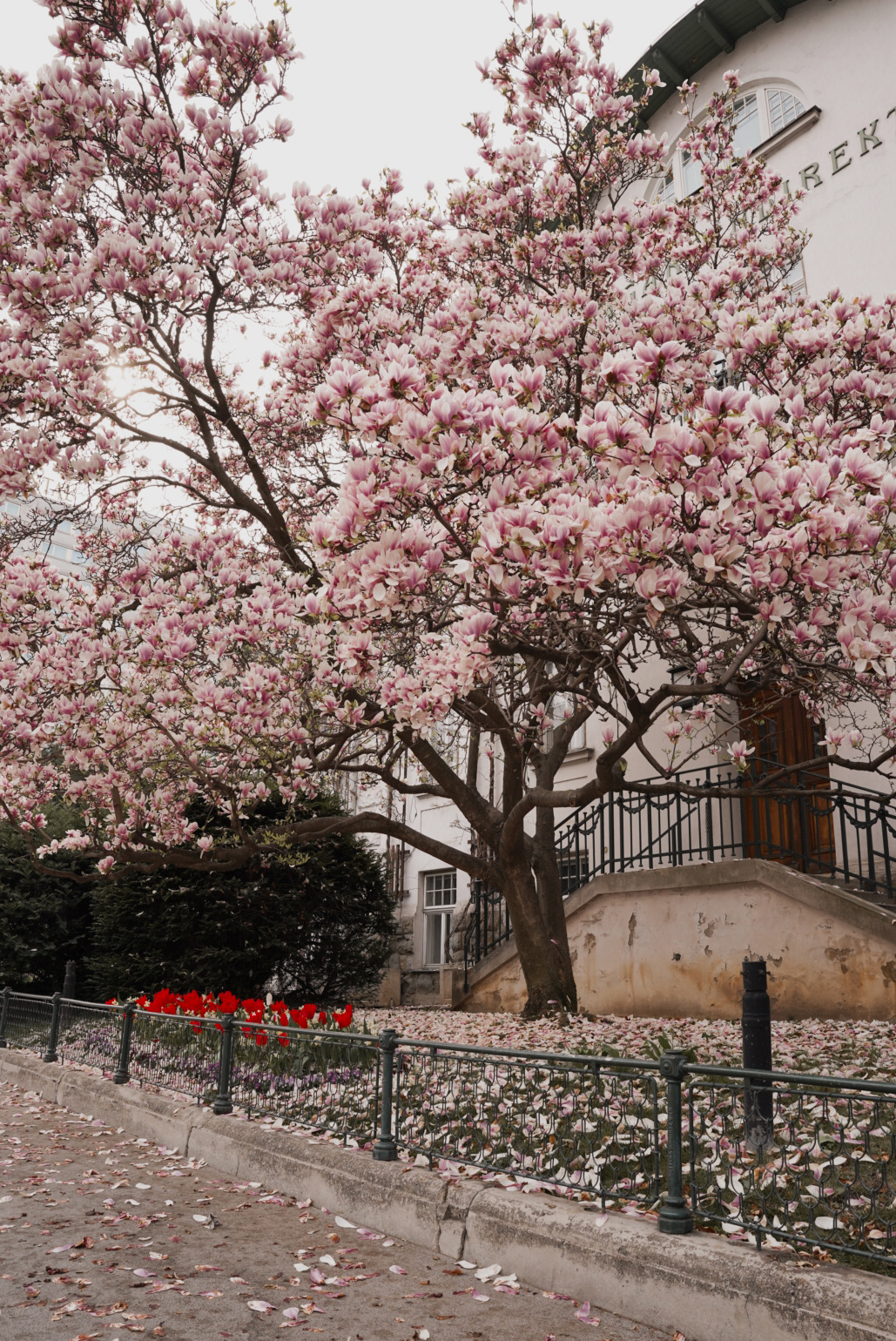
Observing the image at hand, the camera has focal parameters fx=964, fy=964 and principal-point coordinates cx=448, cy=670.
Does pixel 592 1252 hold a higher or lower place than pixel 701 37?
lower

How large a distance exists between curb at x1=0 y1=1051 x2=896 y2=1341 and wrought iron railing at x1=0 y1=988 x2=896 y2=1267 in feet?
0.55

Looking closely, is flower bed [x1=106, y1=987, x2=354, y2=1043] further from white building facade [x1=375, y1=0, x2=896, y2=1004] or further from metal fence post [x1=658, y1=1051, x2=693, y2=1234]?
white building facade [x1=375, y1=0, x2=896, y2=1004]

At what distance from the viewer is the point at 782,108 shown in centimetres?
1603

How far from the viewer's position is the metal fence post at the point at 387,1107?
6109 mm

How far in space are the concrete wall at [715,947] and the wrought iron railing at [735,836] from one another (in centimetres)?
43

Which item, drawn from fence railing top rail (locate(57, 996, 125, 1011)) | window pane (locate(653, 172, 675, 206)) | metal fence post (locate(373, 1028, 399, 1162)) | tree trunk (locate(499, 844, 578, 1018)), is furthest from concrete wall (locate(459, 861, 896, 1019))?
window pane (locate(653, 172, 675, 206))

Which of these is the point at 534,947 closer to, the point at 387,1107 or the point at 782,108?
the point at 387,1107

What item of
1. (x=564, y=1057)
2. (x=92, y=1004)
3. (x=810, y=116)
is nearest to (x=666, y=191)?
(x=810, y=116)

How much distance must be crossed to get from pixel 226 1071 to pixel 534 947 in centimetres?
405

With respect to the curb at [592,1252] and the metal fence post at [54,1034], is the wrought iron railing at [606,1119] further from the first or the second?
the metal fence post at [54,1034]

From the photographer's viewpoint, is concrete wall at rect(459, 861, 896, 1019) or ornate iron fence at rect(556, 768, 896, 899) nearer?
concrete wall at rect(459, 861, 896, 1019)

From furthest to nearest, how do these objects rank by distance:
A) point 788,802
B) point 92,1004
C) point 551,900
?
1. point 788,802
2. point 551,900
3. point 92,1004

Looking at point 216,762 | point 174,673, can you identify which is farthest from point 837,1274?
point 216,762

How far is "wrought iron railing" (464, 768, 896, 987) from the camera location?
1120cm
